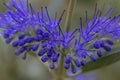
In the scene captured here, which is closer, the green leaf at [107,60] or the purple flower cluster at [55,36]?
the purple flower cluster at [55,36]

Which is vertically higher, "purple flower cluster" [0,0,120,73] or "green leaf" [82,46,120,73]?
"purple flower cluster" [0,0,120,73]

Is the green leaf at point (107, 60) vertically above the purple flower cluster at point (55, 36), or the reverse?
the purple flower cluster at point (55, 36)

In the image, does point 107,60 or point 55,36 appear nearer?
point 55,36

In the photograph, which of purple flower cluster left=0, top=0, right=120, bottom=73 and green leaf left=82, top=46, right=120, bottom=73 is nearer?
purple flower cluster left=0, top=0, right=120, bottom=73

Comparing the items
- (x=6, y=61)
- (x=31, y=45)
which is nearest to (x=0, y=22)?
(x=31, y=45)

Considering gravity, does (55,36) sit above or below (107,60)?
above

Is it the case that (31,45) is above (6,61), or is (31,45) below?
below

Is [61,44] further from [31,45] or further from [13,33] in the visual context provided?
[13,33]

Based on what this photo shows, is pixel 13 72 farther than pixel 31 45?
Yes
